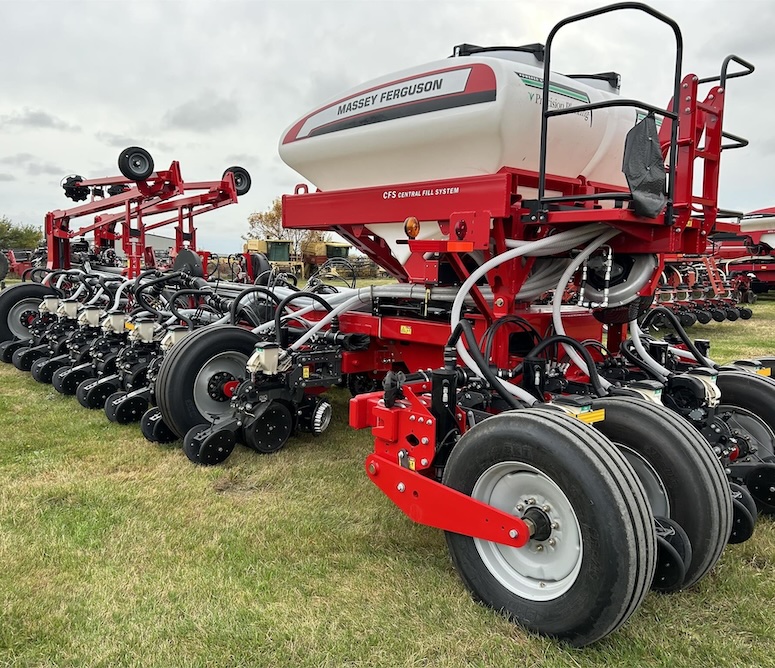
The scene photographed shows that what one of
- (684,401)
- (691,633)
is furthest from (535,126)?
(691,633)

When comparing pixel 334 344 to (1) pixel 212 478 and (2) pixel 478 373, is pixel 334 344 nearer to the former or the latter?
(1) pixel 212 478

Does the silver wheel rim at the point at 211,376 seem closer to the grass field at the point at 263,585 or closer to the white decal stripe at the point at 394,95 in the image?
the grass field at the point at 263,585

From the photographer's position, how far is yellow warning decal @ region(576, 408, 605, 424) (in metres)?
2.66

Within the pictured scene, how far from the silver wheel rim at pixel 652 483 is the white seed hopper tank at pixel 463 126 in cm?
162

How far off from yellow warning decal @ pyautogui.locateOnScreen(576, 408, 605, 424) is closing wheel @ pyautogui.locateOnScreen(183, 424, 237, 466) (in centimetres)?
237

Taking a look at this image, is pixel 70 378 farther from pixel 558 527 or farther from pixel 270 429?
pixel 558 527

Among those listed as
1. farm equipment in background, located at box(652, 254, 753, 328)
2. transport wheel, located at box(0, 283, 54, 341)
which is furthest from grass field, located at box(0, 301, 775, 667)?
farm equipment in background, located at box(652, 254, 753, 328)

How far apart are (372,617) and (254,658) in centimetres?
48

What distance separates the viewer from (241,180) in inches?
391

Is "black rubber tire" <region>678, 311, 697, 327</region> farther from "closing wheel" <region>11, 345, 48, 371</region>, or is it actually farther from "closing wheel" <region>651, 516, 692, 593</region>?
"closing wheel" <region>11, 345, 48, 371</region>

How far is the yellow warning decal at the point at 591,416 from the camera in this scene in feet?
8.73

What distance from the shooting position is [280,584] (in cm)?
276

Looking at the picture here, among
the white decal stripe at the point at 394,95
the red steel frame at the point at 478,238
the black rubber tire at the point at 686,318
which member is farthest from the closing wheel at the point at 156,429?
the black rubber tire at the point at 686,318

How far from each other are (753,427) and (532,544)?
1762mm
